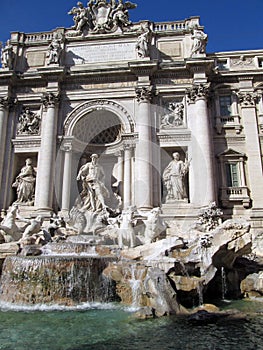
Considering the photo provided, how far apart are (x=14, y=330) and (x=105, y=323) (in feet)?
6.32

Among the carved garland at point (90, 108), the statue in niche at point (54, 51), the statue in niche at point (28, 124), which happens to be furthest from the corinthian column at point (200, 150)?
the statue in niche at point (28, 124)

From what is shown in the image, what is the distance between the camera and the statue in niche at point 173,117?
18203mm

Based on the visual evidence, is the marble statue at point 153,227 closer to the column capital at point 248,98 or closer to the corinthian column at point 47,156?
the corinthian column at point 47,156

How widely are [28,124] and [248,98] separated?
13469 mm

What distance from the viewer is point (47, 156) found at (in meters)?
17.8

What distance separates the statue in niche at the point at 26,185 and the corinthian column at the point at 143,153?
6279mm

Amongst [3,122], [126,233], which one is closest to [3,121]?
[3,122]

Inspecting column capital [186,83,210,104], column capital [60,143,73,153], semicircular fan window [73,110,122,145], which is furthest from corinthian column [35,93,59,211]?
column capital [186,83,210,104]

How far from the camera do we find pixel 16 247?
11.9 meters

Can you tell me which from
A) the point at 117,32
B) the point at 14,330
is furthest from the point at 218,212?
the point at 117,32

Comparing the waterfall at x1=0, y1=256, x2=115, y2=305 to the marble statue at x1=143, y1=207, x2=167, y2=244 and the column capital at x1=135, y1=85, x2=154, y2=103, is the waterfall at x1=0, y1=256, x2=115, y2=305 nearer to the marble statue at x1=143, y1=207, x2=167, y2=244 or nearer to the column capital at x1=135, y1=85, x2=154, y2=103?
the marble statue at x1=143, y1=207, x2=167, y2=244

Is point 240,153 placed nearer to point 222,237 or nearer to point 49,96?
point 222,237

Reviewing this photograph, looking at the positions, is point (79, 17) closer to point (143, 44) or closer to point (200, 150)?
point (143, 44)

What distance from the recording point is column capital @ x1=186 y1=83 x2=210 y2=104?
1788 centimetres
